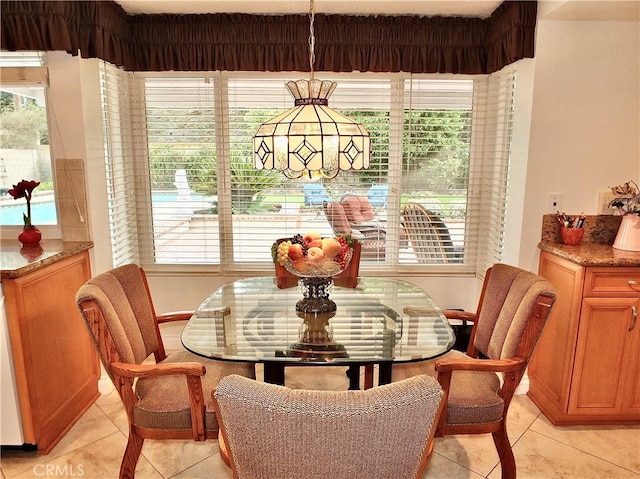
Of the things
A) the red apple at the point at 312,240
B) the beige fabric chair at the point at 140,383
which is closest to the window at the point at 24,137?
the beige fabric chair at the point at 140,383

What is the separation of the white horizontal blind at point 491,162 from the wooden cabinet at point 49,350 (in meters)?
2.63

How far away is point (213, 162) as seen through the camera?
3135 millimetres

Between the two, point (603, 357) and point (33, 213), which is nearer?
point (603, 357)

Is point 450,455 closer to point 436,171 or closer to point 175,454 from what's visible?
point 175,454

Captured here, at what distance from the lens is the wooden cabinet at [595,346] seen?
2.29 m

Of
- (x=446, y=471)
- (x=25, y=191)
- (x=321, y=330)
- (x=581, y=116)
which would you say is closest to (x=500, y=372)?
(x=446, y=471)

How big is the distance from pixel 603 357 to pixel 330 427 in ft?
6.77

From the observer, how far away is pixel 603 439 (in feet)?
7.73

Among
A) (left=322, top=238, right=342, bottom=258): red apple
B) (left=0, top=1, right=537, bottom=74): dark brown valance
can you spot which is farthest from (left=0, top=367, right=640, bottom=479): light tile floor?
(left=0, top=1, right=537, bottom=74): dark brown valance

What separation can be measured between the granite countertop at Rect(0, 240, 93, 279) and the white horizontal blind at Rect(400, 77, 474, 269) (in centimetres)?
216

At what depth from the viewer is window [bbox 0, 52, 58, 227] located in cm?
249

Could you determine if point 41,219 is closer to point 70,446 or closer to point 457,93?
point 70,446

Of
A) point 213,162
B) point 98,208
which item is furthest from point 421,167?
point 98,208

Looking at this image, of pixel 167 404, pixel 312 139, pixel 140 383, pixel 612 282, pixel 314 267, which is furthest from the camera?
pixel 612 282
